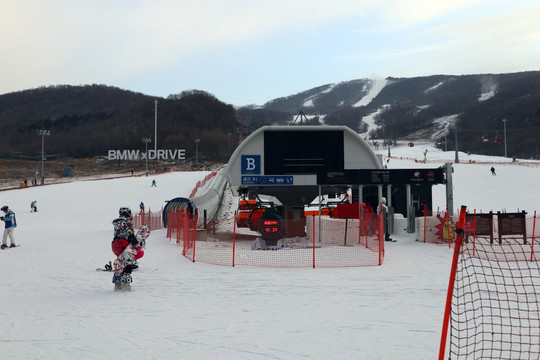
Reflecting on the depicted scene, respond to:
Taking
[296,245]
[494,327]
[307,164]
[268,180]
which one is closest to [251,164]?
[268,180]

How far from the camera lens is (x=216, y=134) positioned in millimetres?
175750

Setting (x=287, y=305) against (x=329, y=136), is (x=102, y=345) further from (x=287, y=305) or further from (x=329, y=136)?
(x=329, y=136)

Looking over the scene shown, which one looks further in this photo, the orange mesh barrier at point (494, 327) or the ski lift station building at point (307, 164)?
the ski lift station building at point (307, 164)

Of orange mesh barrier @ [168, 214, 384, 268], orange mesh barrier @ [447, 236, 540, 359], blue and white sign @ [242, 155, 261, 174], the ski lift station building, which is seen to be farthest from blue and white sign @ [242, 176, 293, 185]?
orange mesh barrier @ [447, 236, 540, 359]

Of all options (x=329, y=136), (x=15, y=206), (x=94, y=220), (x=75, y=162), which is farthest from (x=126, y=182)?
(x=75, y=162)

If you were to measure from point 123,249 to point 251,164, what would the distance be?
1208cm

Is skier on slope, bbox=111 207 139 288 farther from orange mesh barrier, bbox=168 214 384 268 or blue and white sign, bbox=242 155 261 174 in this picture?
blue and white sign, bbox=242 155 261 174

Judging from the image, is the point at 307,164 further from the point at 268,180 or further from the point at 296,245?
the point at 296,245

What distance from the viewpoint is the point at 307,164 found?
70.1ft

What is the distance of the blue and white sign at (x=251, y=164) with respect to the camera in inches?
828

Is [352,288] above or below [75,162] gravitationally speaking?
below

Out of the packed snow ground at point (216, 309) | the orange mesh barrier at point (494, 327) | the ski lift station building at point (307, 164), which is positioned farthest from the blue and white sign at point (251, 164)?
the orange mesh barrier at point (494, 327)

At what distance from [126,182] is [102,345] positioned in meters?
53.6

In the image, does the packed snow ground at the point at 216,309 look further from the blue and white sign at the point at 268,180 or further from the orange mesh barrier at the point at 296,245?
the blue and white sign at the point at 268,180
